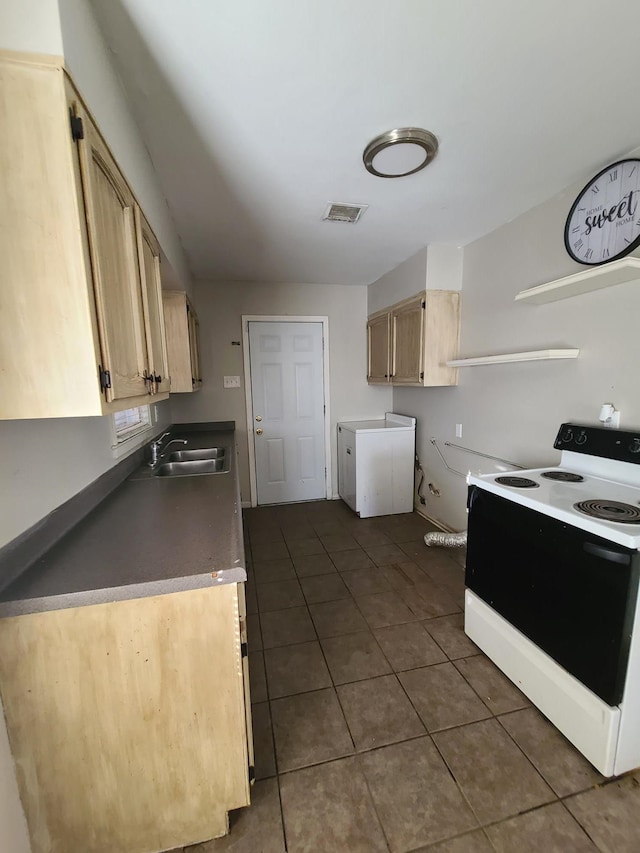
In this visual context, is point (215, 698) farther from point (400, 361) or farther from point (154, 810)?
point (400, 361)

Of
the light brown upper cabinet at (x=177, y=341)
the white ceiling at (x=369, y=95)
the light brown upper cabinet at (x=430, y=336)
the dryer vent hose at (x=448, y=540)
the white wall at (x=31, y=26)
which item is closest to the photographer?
the white wall at (x=31, y=26)

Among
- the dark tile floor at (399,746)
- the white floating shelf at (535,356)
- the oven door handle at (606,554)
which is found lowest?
the dark tile floor at (399,746)

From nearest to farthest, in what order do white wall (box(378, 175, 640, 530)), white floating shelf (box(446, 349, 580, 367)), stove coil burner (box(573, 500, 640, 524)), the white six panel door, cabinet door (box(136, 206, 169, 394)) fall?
1. stove coil burner (box(573, 500, 640, 524))
2. cabinet door (box(136, 206, 169, 394))
3. white wall (box(378, 175, 640, 530))
4. white floating shelf (box(446, 349, 580, 367))
5. the white six panel door

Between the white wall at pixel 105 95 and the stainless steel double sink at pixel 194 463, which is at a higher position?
the white wall at pixel 105 95

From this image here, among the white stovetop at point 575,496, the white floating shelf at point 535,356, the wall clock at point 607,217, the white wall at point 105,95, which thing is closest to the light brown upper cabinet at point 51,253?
the white wall at point 105,95

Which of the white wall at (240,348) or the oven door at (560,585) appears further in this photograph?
the white wall at (240,348)

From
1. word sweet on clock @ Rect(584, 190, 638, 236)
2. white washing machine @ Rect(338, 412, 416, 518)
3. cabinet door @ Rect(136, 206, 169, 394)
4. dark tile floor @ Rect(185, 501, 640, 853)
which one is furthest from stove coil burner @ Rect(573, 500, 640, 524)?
white washing machine @ Rect(338, 412, 416, 518)

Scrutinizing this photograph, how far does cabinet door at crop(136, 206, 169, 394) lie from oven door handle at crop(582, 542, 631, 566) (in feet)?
5.60

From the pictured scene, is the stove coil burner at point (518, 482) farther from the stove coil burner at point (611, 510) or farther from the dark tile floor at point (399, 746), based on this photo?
the dark tile floor at point (399, 746)

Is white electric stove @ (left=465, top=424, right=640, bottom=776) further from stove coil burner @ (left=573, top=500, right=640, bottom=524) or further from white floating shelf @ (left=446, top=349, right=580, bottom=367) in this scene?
white floating shelf @ (left=446, top=349, right=580, bottom=367)

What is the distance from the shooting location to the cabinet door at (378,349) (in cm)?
347

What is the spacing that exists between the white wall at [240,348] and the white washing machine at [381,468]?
559 mm

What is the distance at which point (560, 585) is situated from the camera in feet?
4.51

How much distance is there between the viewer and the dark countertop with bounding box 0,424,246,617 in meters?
0.92
